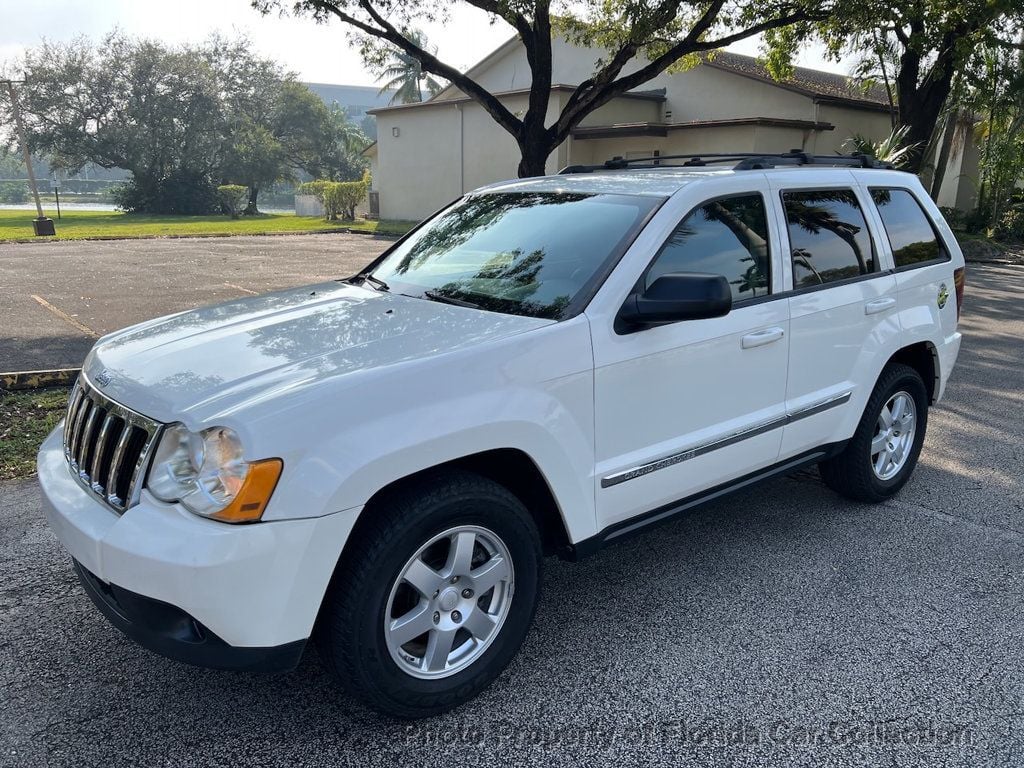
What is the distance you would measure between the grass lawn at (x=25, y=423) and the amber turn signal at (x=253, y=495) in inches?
129

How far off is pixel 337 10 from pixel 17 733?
12.4m

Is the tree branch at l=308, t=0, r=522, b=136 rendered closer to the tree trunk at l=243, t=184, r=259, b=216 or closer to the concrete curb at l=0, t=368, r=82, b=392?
the concrete curb at l=0, t=368, r=82, b=392

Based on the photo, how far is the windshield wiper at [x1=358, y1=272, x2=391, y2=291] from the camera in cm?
386

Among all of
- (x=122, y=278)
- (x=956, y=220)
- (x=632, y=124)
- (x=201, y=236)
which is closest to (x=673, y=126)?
(x=632, y=124)

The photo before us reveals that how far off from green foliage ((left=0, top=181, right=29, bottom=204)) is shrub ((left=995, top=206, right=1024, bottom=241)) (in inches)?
3193

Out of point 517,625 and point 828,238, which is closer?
point 517,625

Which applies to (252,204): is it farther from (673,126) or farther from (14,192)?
(14,192)

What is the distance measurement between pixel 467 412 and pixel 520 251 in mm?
1158

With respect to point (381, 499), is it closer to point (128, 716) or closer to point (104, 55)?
point (128, 716)

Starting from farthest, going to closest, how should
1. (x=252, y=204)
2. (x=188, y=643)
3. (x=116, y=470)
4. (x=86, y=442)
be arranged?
(x=252, y=204) < (x=86, y=442) < (x=116, y=470) < (x=188, y=643)

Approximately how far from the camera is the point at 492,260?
12.0ft

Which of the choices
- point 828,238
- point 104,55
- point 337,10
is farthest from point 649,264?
point 104,55

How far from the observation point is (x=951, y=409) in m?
6.59

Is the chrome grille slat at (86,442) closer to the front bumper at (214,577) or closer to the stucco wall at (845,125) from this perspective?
the front bumper at (214,577)
